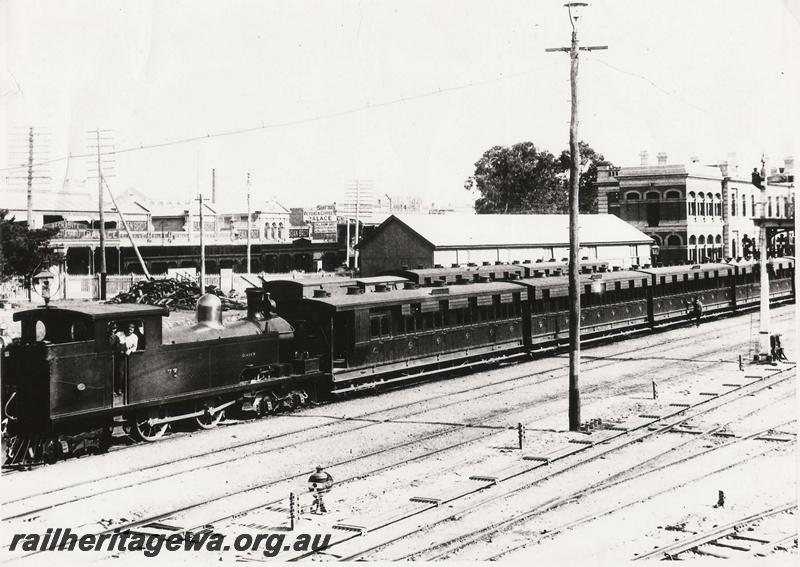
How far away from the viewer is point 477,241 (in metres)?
54.2

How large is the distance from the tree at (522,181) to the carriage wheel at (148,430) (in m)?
73.3

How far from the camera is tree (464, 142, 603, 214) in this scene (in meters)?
89.9

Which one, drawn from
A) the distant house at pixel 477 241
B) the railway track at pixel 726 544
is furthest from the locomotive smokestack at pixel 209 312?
the distant house at pixel 477 241

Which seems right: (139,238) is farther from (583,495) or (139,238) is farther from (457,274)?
(583,495)

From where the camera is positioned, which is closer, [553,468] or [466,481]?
[466,481]

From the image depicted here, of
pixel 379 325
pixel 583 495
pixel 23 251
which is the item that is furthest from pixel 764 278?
pixel 23 251

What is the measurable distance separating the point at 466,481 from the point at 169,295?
97.9ft

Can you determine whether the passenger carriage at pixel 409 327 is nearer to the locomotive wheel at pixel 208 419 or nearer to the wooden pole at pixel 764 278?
the locomotive wheel at pixel 208 419

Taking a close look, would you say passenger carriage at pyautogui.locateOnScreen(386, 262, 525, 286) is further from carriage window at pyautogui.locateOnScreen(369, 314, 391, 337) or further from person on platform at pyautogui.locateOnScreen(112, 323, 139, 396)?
person on platform at pyautogui.locateOnScreen(112, 323, 139, 396)

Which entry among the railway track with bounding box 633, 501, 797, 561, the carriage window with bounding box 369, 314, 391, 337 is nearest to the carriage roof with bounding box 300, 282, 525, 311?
the carriage window with bounding box 369, 314, 391, 337

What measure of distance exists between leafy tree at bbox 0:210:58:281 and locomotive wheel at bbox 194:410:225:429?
80.5ft

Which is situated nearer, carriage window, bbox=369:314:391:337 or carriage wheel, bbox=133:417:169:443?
carriage wheel, bbox=133:417:169:443

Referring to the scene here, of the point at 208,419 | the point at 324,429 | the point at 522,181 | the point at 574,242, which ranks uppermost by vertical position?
the point at 522,181

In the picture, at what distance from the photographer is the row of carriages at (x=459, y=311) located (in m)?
23.6
